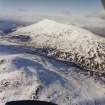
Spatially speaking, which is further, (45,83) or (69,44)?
(69,44)

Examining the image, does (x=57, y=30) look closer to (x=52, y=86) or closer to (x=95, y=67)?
(x=95, y=67)

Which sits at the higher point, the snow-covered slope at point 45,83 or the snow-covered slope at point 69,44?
the snow-covered slope at point 69,44

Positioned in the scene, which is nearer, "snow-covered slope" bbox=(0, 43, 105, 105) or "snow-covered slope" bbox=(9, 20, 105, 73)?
"snow-covered slope" bbox=(0, 43, 105, 105)

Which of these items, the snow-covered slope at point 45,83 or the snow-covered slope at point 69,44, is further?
the snow-covered slope at point 69,44

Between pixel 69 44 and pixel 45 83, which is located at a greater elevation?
pixel 69 44
